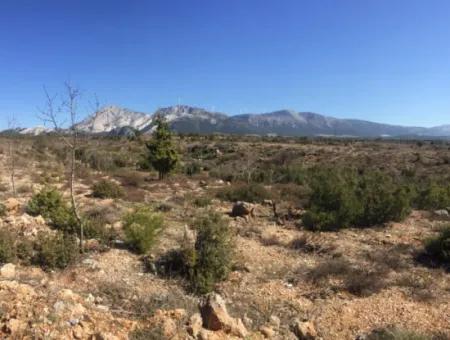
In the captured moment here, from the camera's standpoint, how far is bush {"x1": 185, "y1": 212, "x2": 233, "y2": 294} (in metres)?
7.21

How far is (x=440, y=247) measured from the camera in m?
9.20

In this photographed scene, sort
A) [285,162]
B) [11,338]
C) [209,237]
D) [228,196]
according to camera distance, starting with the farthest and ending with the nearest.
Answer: [285,162] → [228,196] → [209,237] → [11,338]

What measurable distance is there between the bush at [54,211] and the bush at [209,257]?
3474 millimetres

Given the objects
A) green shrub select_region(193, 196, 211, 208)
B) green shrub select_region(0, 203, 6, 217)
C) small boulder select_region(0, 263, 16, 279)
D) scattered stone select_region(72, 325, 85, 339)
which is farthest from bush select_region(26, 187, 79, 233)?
scattered stone select_region(72, 325, 85, 339)

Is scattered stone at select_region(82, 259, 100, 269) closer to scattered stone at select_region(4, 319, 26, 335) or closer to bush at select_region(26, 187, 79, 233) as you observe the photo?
bush at select_region(26, 187, 79, 233)

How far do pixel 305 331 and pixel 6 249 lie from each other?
18.2 feet

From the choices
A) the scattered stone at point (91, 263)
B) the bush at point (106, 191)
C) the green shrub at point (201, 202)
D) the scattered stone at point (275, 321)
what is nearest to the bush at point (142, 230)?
the scattered stone at point (91, 263)

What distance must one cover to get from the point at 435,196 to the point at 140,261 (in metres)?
11.9

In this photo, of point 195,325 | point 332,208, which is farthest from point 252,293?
point 332,208

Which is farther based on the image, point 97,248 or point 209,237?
point 97,248

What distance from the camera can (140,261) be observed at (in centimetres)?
845

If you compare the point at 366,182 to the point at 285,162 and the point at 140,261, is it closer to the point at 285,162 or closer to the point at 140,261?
the point at 140,261

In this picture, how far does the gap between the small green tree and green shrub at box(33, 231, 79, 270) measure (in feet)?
47.2

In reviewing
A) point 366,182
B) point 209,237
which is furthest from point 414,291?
point 366,182
